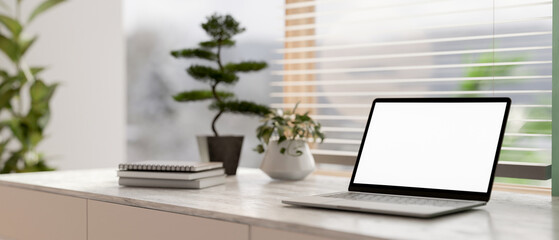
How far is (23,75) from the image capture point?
2.59 m

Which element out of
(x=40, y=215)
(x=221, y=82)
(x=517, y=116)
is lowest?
(x=40, y=215)

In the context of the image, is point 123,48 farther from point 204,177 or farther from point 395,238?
point 395,238

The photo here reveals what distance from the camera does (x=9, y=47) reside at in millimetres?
2545

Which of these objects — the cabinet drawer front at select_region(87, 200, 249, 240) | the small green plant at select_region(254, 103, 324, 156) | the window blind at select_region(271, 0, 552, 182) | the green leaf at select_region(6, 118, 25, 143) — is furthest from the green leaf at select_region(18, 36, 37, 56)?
the cabinet drawer front at select_region(87, 200, 249, 240)

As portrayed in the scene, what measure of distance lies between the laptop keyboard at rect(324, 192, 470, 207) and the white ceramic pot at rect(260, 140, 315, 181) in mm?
409

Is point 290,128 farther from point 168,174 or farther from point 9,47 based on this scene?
point 9,47

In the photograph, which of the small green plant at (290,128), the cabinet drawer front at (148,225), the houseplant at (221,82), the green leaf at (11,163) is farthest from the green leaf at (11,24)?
the cabinet drawer front at (148,225)

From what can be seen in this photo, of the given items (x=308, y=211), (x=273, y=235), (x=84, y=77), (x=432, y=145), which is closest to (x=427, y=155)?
(x=432, y=145)

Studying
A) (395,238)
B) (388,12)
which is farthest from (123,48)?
(395,238)

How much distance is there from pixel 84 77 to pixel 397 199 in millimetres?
2290

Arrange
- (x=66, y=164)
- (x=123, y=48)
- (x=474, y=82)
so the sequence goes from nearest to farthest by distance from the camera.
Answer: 1. (x=474, y=82)
2. (x=66, y=164)
3. (x=123, y=48)

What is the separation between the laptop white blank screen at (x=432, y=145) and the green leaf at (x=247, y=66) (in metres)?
0.59

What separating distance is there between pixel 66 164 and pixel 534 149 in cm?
213

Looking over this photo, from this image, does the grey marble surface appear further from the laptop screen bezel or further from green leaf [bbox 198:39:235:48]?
green leaf [bbox 198:39:235:48]
